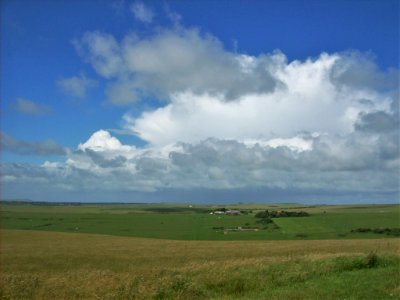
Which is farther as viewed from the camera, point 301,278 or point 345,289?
point 301,278

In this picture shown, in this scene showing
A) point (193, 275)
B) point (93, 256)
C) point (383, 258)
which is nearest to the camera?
point (193, 275)

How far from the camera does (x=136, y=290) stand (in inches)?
653

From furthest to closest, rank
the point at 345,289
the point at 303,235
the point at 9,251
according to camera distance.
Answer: the point at 303,235, the point at 9,251, the point at 345,289

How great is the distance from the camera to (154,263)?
41.2m

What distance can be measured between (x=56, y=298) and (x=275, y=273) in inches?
367

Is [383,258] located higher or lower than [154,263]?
higher

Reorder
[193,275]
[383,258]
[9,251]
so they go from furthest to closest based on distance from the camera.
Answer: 1. [9,251]
2. [383,258]
3. [193,275]

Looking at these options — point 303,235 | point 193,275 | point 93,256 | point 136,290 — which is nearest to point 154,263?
point 93,256

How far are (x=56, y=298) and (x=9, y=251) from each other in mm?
44144

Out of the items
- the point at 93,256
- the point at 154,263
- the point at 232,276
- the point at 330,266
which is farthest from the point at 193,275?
the point at 93,256

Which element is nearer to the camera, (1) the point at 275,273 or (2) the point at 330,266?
(1) the point at 275,273

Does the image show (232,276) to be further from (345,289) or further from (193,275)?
(345,289)

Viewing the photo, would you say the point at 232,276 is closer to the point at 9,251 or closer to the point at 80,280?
the point at 80,280

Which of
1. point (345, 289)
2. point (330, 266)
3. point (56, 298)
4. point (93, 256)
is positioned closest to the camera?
point (56, 298)
